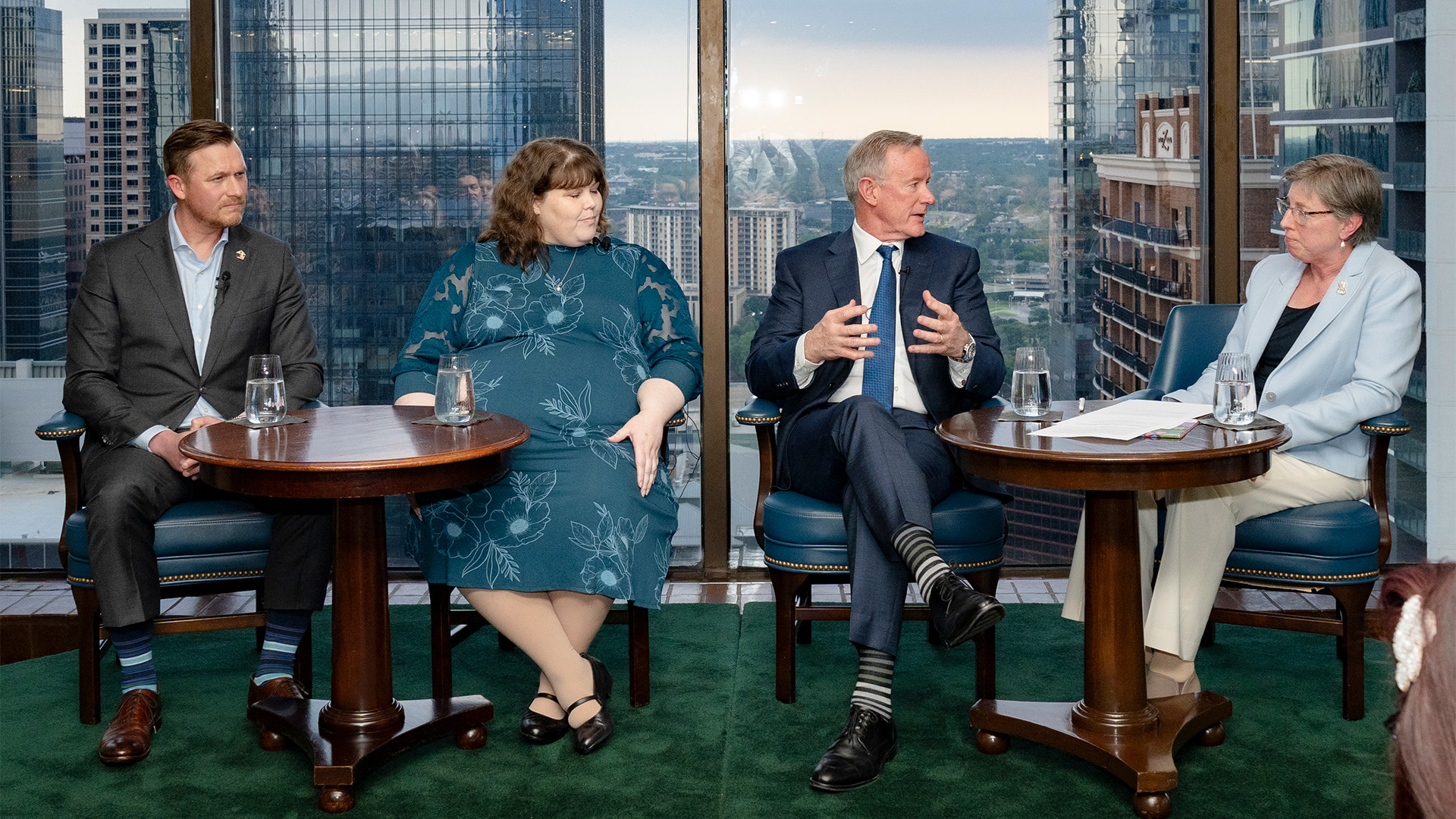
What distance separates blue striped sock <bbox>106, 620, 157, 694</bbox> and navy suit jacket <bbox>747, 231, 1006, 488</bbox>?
1.59m

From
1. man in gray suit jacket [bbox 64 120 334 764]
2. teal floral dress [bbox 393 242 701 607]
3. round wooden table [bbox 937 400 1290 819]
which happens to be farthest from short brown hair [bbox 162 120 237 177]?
round wooden table [bbox 937 400 1290 819]

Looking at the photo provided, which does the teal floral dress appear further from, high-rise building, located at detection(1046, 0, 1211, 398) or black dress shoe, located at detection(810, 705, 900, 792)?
high-rise building, located at detection(1046, 0, 1211, 398)

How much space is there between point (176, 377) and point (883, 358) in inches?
70.7

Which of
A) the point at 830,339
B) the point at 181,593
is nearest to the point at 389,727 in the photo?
the point at 181,593

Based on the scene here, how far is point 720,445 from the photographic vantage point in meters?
4.15

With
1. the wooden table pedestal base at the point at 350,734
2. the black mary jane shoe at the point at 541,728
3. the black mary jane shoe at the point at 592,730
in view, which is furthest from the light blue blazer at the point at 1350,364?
the wooden table pedestal base at the point at 350,734

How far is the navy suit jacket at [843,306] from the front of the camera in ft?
10.3

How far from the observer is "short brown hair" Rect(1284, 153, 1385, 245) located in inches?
119

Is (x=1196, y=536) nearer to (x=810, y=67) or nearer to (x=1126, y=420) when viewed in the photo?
(x=1126, y=420)

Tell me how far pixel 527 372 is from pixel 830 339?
749 mm

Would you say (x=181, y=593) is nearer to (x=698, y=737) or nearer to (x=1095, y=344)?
(x=698, y=737)

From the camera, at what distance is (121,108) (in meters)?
4.07

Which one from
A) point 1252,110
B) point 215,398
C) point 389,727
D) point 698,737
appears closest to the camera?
point 389,727

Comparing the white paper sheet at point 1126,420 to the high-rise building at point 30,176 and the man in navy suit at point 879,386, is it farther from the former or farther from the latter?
the high-rise building at point 30,176
